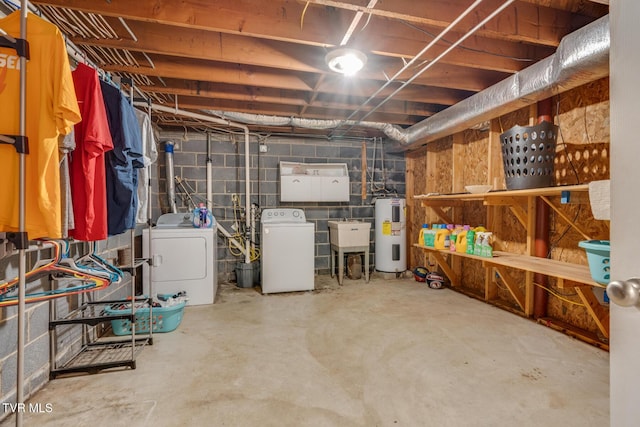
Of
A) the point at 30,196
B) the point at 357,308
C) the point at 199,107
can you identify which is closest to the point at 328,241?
the point at 357,308

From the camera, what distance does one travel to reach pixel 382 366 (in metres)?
1.90

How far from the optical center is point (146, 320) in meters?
2.36

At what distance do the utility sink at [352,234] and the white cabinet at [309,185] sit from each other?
415 millimetres

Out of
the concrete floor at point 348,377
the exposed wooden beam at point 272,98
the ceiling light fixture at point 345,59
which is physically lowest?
the concrete floor at point 348,377

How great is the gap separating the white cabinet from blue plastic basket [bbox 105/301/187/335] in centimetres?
193

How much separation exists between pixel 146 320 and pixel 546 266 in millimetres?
3063

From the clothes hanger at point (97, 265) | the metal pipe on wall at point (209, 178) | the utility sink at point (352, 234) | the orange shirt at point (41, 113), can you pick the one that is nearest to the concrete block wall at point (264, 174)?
the metal pipe on wall at point (209, 178)

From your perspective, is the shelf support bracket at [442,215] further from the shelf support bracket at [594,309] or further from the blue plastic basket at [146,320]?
the blue plastic basket at [146,320]

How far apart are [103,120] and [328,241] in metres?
3.23

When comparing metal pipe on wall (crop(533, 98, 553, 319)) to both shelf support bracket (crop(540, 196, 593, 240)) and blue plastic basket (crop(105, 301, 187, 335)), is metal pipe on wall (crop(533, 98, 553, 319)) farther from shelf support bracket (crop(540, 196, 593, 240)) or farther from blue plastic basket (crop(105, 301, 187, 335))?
blue plastic basket (crop(105, 301, 187, 335))

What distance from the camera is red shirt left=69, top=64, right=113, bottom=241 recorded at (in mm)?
1451

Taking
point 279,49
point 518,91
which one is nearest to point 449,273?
point 518,91

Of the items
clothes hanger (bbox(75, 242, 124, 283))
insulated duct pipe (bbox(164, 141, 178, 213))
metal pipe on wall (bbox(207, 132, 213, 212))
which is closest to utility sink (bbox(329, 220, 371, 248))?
metal pipe on wall (bbox(207, 132, 213, 212))

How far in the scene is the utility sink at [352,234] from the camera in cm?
386
